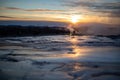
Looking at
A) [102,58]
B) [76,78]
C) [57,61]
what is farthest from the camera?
[102,58]

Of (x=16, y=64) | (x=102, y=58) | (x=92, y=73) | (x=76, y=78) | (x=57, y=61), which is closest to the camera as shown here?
(x=76, y=78)

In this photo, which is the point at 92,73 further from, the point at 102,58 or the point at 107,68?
the point at 102,58

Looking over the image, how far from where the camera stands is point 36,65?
12906 mm

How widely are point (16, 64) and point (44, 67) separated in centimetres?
154

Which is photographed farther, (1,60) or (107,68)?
(1,60)

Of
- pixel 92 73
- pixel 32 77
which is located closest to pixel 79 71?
pixel 92 73

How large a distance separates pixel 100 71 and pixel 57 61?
10.2 ft

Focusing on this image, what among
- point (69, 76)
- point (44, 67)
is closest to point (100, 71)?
point (69, 76)

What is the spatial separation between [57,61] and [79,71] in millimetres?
2749

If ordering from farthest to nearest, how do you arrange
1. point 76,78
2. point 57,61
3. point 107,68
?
point 57,61 < point 107,68 < point 76,78

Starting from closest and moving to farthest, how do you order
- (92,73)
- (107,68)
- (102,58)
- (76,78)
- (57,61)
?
1. (76,78)
2. (92,73)
3. (107,68)
4. (57,61)
5. (102,58)

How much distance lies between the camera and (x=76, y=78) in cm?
1012

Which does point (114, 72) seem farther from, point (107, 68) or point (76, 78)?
point (76, 78)

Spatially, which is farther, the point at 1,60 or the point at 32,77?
the point at 1,60
